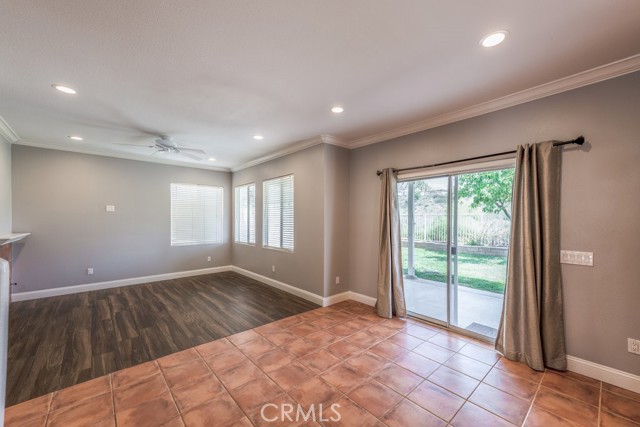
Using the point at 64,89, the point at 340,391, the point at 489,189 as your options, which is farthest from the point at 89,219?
the point at 489,189

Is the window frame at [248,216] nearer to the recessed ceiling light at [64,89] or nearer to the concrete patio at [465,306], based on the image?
the recessed ceiling light at [64,89]

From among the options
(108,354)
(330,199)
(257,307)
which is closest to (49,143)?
(108,354)

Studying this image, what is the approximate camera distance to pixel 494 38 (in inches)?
74.9

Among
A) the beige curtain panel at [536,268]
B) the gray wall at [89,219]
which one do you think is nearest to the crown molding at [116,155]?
the gray wall at [89,219]

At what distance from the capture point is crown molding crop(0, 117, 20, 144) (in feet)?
11.9

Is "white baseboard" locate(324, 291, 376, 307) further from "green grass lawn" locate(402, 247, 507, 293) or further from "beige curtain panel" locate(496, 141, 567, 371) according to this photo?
"beige curtain panel" locate(496, 141, 567, 371)

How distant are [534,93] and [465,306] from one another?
2.59 m

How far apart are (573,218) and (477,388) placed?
72.1 inches

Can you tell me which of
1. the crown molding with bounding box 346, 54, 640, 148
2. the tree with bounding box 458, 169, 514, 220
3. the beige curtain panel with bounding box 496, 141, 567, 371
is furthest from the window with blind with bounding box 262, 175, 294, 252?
the beige curtain panel with bounding box 496, 141, 567, 371

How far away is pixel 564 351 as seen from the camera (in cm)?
248

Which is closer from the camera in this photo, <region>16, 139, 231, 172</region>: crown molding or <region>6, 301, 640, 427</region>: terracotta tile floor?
<region>6, 301, 640, 427</region>: terracotta tile floor

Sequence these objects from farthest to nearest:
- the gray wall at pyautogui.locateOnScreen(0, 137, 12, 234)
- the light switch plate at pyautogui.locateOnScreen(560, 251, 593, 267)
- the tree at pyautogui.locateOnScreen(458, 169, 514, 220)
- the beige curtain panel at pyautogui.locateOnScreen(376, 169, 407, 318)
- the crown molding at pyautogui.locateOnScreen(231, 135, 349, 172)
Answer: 1. the crown molding at pyautogui.locateOnScreen(231, 135, 349, 172)
2. the gray wall at pyautogui.locateOnScreen(0, 137, 12, 234)
3. the beige curtain panel at pyautogui.locateOnScreen(376, 169, 407, 318)
4. the tree at pyautogui.locateOnScreen(458, 169, 514, 220)
5. the light switch plate at pyautogui.locateOnScreen(560, 251, 593, 267)

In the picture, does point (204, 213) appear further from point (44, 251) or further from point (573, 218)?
point (573, 218)

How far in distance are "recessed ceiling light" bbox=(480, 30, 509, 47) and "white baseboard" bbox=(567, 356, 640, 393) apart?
2918 millimetres
